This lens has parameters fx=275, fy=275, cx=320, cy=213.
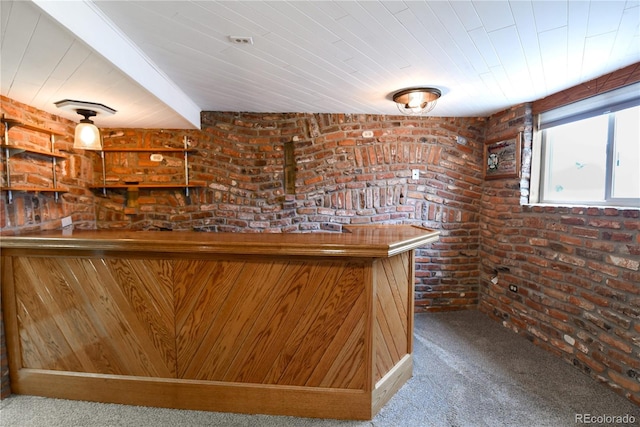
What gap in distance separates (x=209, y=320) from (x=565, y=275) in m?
2.64

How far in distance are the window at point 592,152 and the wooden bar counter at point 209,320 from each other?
57.5 inches

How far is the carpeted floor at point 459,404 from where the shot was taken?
1.57 metres

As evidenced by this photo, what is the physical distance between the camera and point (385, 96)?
2.42 m

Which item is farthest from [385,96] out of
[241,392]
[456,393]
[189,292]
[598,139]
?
[241,392]

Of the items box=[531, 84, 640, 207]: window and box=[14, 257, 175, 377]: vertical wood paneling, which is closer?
box=[14, 257, 175, 377]: vertical wood paneling

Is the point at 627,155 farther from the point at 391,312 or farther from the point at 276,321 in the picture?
the point at 276,321

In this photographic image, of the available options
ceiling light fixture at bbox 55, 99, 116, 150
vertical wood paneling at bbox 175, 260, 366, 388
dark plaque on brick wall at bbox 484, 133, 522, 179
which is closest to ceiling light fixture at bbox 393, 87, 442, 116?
dark plaque on brick wall at bbox 484, 133, 522, 179

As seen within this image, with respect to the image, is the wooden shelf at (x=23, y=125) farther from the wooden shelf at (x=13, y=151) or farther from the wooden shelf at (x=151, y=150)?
the wooden shelf at (x=151, y=150)

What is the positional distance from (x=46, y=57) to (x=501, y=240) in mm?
3684

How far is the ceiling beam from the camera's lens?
1.19 metres

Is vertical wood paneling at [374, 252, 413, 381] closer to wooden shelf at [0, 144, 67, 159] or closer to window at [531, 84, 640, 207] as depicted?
window at [531, 84, 640, 207]

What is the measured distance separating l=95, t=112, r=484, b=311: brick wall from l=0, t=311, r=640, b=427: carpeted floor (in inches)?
40.1

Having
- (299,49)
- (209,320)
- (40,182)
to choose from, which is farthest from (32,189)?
(299,49)

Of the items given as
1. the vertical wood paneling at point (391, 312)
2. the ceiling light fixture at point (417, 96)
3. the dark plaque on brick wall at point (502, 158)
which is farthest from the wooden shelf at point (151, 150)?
the dark plaque on brick wall at point (502, 158)
